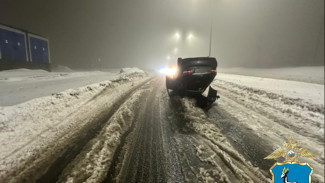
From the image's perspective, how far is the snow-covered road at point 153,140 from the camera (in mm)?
2557

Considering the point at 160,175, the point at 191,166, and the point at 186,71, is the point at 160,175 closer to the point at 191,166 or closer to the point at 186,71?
the point at 191,166

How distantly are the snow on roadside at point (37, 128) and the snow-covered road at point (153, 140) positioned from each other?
0.02 m

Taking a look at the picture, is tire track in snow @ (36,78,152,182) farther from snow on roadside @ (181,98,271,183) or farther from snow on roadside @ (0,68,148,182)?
snow on roadside @ (181,98,271,183)

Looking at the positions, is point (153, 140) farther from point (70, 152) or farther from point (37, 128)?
point (37, 128)

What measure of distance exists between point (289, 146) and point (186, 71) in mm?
5485

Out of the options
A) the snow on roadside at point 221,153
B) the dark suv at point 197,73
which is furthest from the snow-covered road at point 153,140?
the dark suv at point 197,73

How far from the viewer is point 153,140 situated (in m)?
3.78

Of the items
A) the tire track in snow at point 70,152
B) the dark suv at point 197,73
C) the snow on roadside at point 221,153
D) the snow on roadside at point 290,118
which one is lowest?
the tire track in snow at point 70,152

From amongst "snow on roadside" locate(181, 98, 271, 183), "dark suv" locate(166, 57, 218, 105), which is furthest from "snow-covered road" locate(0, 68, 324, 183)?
"dark suv" locate(166, 57, 218, 105)

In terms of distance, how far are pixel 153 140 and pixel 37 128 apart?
320 centimetres

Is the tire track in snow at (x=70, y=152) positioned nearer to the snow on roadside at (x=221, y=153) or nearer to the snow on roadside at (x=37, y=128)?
the snow on roadside at (x=37, y=128)

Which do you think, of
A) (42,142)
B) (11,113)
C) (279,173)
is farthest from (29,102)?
(279,173)

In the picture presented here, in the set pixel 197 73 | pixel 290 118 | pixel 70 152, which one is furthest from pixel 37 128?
pixel 290 118

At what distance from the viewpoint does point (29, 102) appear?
218 inches
